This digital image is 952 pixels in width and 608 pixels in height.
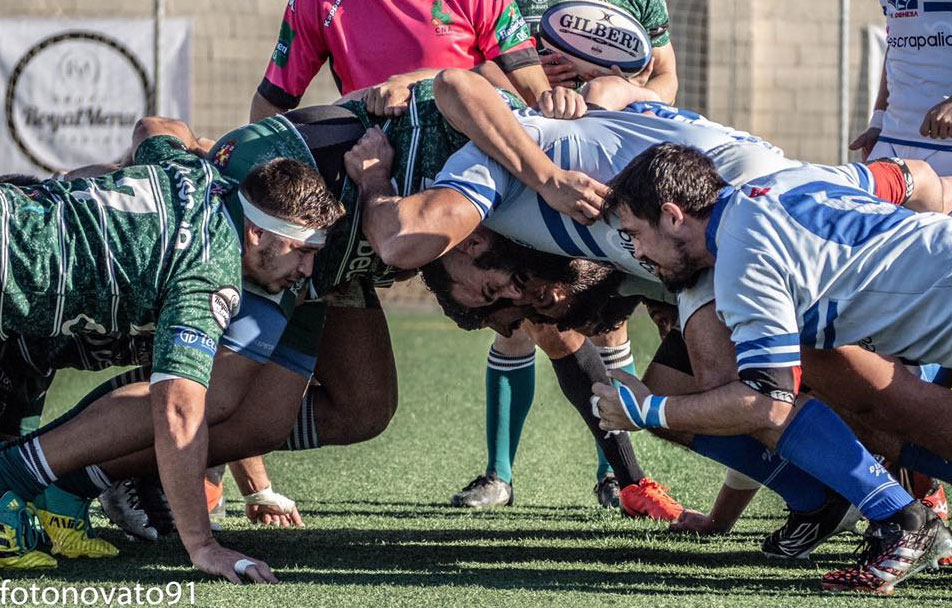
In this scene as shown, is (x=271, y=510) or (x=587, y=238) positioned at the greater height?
(x=587, y=238)

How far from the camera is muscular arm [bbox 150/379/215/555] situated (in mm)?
3500

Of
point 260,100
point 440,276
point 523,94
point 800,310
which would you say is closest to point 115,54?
point 260,100

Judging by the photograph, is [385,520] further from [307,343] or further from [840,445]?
[840,445]

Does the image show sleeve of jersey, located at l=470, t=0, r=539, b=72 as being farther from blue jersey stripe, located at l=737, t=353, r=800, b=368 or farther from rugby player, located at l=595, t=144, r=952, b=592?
blue jersey stripe, located at l=737, t=353, r=800, b=368

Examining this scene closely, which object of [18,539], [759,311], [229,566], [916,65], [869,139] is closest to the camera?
[759,311]

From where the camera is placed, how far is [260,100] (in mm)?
5535

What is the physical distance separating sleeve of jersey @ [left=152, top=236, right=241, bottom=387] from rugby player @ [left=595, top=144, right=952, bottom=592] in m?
1.04

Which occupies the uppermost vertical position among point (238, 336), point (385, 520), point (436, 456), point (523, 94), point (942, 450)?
point (523, 94)

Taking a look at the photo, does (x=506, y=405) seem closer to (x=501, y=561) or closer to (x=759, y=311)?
(x=501, y=561)

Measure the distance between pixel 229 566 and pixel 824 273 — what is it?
172 centimetres

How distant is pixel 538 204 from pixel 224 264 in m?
0.94

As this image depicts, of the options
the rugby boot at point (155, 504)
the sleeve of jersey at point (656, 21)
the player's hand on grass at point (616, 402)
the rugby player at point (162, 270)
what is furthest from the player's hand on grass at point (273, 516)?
A: the sleeve of jersey at point (656, 21)

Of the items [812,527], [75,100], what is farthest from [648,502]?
[75,100]

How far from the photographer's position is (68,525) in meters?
3.92
